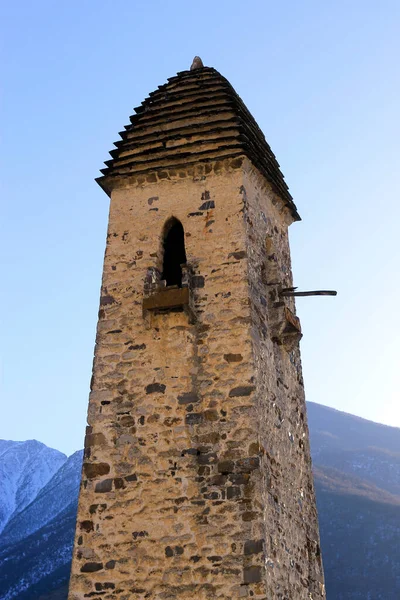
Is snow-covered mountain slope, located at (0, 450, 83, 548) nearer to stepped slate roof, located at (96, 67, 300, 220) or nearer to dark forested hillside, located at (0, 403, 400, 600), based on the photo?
dark forested hillside, located at (0, 403, 400, 600)

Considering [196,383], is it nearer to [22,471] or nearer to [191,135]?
[191,135]

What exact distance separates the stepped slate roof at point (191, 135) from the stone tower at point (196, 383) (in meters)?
0.03

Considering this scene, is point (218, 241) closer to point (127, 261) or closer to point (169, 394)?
point (127, 261)

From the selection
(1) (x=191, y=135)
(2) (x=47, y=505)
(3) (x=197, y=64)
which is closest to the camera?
(1) (x=191, y=135)

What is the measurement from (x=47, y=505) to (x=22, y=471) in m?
12.8

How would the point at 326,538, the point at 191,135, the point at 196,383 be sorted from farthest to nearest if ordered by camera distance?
1. the point at 326,538
2. the point at 191,135
3. the point at 196,383

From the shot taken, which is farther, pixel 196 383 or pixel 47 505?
pixel 47 505

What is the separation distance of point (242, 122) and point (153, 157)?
4.30 ft

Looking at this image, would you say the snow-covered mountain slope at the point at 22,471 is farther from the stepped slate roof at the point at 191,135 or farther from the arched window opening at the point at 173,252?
the arched window opening at the point at 173,252

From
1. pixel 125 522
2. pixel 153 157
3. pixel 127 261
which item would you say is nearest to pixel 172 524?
pixel 125 522

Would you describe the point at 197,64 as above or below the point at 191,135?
above

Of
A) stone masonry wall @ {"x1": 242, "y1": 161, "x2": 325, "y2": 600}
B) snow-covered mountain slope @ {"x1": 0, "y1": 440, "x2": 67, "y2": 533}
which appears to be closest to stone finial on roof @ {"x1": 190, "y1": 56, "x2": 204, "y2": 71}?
stone masonry wall @ {"x1": 242, "y1": 161, "x2": 325, "y2": 600}

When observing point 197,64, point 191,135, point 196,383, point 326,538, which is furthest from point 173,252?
point 326,538

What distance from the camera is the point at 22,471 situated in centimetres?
6950
